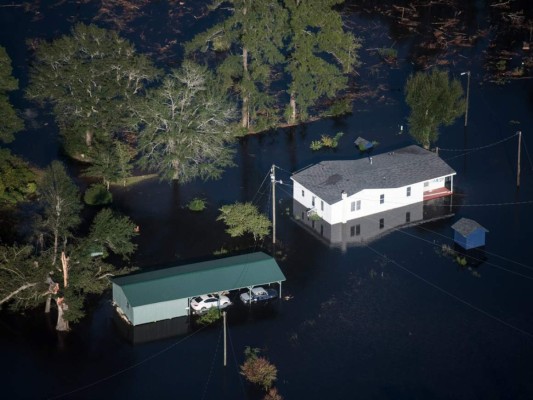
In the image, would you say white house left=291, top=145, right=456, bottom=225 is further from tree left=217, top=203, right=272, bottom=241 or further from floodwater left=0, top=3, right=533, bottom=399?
tree left=217, top=203, right=272, bottom=241

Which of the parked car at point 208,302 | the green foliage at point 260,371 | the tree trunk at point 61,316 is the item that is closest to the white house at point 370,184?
the parked car at point 208,302

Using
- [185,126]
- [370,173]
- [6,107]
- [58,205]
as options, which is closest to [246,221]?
[185,126]

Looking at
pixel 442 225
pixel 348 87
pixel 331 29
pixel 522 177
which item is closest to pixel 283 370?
pixel 442 225

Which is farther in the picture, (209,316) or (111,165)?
(111,165)

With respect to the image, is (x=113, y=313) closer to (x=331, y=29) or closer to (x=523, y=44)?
(x=331, y=29)

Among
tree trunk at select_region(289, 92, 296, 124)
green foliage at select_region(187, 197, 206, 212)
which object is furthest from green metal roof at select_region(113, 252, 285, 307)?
tree trunk at select_region(289, 92, 296, 124)

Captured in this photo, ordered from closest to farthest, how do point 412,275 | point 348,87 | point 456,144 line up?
point 412,275
point 456,144
point 348,87

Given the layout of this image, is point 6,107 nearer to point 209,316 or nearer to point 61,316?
point 61,316
